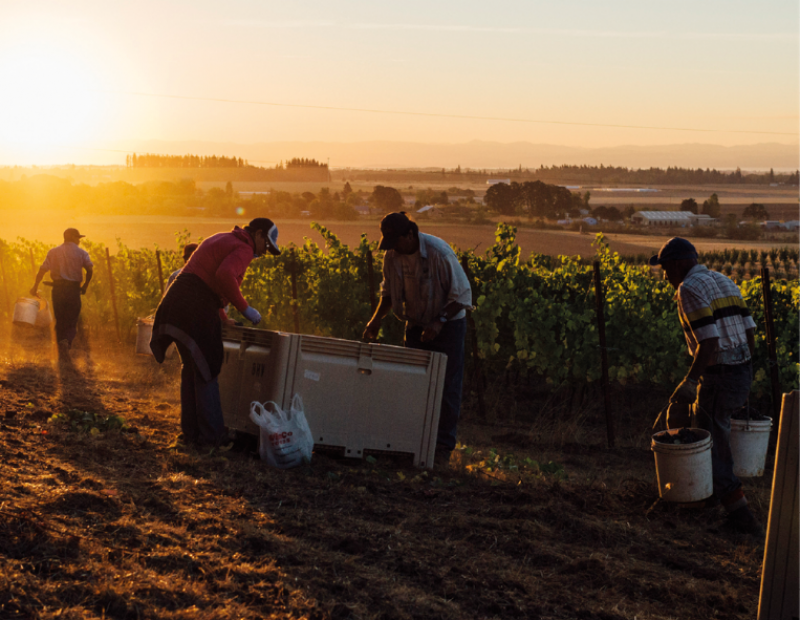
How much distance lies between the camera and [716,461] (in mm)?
4797

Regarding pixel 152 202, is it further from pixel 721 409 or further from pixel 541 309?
pixel 721 409

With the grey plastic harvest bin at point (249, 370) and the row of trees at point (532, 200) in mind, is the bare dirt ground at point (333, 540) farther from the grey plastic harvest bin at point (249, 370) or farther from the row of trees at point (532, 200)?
the row of trees at point (532, 200)

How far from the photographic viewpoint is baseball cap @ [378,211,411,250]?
5613 mm

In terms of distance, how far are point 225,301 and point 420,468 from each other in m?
1.86

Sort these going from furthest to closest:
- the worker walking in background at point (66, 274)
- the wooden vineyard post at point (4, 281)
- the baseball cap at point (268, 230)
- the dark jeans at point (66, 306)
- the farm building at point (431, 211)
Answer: the farm building at point (431, 211) → the wooden vineyard post at point (4, 281) → the dark jeans at point (66, 306) → the worker walking in background at point (66, 274) → the baseball cap at point (268, 230)

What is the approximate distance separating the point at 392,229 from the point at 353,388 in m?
1.12

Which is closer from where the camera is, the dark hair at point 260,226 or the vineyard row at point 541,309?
the dark hair at point 260,226

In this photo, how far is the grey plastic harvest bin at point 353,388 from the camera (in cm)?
533

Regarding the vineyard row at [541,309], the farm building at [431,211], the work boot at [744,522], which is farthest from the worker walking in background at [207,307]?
the farm building at [431,211]

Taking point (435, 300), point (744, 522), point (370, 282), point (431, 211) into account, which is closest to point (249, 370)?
point (435, 300)

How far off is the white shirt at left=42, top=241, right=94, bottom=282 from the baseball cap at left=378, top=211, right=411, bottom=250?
21.7ft

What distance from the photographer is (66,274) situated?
11.0 metres

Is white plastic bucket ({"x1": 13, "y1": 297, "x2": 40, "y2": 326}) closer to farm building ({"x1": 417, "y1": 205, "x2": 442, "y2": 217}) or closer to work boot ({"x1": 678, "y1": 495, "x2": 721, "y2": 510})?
work boot ({"x1": 678, "y1": 495, "x2": 721, "y2": 510})

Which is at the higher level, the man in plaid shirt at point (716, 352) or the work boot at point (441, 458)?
the man in plaid shirt at point (716, 352)
